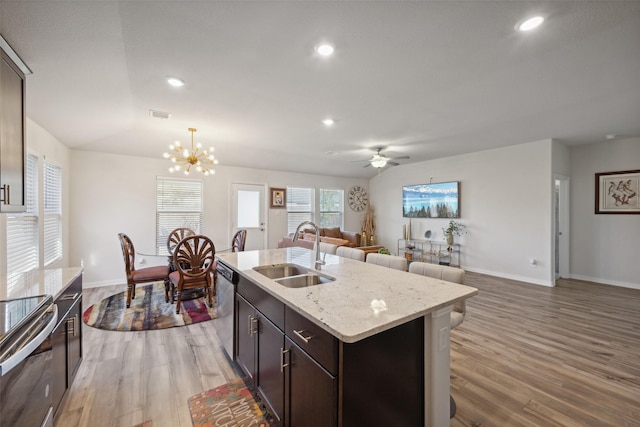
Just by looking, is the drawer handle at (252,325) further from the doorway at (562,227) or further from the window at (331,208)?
the doorway at (562,227)

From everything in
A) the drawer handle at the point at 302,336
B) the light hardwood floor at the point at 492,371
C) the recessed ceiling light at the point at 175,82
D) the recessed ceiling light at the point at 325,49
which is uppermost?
the recessed ceiling light at the point at 325,49

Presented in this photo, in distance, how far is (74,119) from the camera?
3330 mm

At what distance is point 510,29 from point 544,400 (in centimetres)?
263

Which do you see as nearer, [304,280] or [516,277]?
[304,280]

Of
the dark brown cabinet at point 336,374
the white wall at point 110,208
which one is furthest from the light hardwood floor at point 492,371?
the white wall at point 110,208

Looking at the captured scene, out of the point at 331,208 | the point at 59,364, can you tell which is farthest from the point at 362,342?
the point at 331,208

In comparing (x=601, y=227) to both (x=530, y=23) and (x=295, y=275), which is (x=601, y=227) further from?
(x=295, y=275)

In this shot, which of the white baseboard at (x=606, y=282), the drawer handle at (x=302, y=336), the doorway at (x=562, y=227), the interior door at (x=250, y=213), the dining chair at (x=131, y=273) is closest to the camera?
the drawer handle at (x=302, y=336)

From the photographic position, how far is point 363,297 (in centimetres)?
147

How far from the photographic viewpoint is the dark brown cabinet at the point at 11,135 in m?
1.64

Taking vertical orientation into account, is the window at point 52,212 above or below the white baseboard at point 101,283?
above

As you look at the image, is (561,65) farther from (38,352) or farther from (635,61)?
(38,352)

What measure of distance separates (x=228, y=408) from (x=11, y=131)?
91.2 inches

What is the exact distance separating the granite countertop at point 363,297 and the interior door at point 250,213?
4267 millimetres
